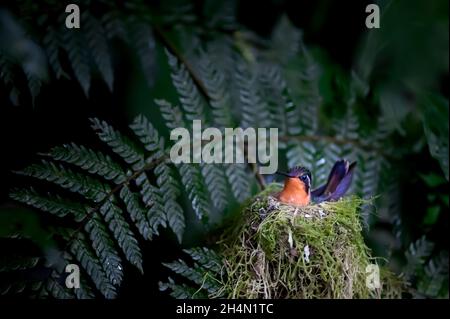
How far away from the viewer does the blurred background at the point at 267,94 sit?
81.0 inches

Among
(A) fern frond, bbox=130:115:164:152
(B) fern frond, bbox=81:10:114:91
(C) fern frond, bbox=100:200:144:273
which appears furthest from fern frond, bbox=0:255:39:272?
(B) fern frond, bbox=81:10:114:91

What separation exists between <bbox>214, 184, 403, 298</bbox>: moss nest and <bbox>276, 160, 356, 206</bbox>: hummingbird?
2.7 inches

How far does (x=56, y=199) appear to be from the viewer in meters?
1.75

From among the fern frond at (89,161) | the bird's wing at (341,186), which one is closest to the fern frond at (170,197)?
the fern frond at (89,161)

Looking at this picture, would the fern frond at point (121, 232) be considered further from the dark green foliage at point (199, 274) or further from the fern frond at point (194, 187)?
the fern frond at point (194, 187)

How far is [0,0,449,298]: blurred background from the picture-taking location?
2.06 meters

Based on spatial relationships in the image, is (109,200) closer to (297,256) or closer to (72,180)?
(72,180)

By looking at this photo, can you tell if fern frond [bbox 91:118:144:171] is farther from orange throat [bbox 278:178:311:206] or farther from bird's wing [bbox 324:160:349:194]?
bird's wing [bbox 324:160:349:194]

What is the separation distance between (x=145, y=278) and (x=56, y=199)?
0.43 m

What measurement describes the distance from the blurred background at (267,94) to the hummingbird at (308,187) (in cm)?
13

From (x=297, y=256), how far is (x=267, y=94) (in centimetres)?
88
